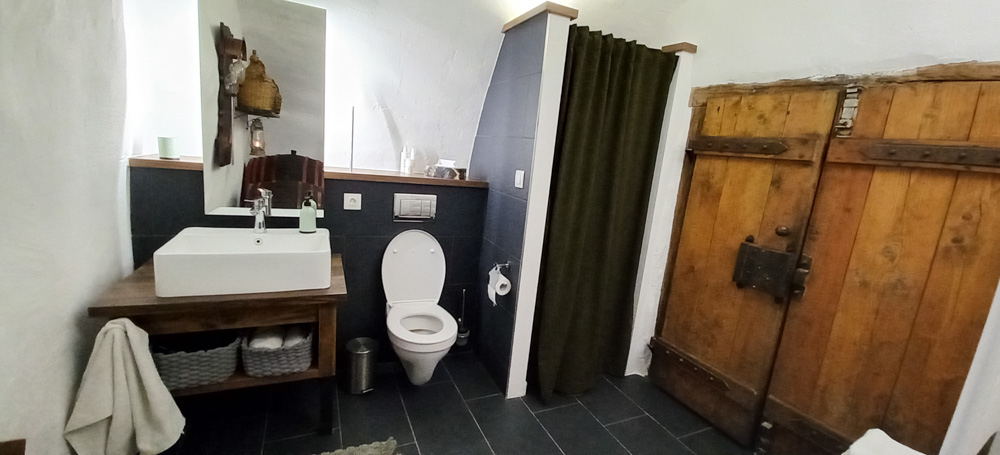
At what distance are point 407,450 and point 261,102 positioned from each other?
1.74 m

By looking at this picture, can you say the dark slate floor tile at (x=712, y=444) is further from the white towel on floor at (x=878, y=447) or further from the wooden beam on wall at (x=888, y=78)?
the wooden beam on wall at (x=888, y=78)

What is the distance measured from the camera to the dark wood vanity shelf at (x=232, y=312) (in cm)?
133

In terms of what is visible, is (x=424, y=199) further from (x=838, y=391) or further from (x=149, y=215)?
(x=838, y=391)

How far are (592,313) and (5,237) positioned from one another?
211 cm

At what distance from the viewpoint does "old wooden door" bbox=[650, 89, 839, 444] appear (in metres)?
1.64

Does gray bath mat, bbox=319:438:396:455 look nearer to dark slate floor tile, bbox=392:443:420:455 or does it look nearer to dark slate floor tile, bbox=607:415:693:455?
dark slate floor tile, bbox=392:443:420:455

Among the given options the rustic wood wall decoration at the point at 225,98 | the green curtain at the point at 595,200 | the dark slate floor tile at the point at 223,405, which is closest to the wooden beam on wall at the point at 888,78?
the green curtain at the point at 595,200

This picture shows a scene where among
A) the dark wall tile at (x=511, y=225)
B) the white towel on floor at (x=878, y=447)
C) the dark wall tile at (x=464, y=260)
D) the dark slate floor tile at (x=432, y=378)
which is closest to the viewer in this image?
the white towel on floor at (x=878, y=447)

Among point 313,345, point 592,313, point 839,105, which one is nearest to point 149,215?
point 313,345

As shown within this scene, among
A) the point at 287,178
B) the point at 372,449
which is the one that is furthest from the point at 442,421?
the point at 287,178

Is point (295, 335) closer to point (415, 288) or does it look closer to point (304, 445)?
point (304, 445)

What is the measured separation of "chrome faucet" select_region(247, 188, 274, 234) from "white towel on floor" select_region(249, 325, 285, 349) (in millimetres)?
435

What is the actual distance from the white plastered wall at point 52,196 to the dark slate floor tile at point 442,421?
1172 millimetres

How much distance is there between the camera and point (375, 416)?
6.12 ft
